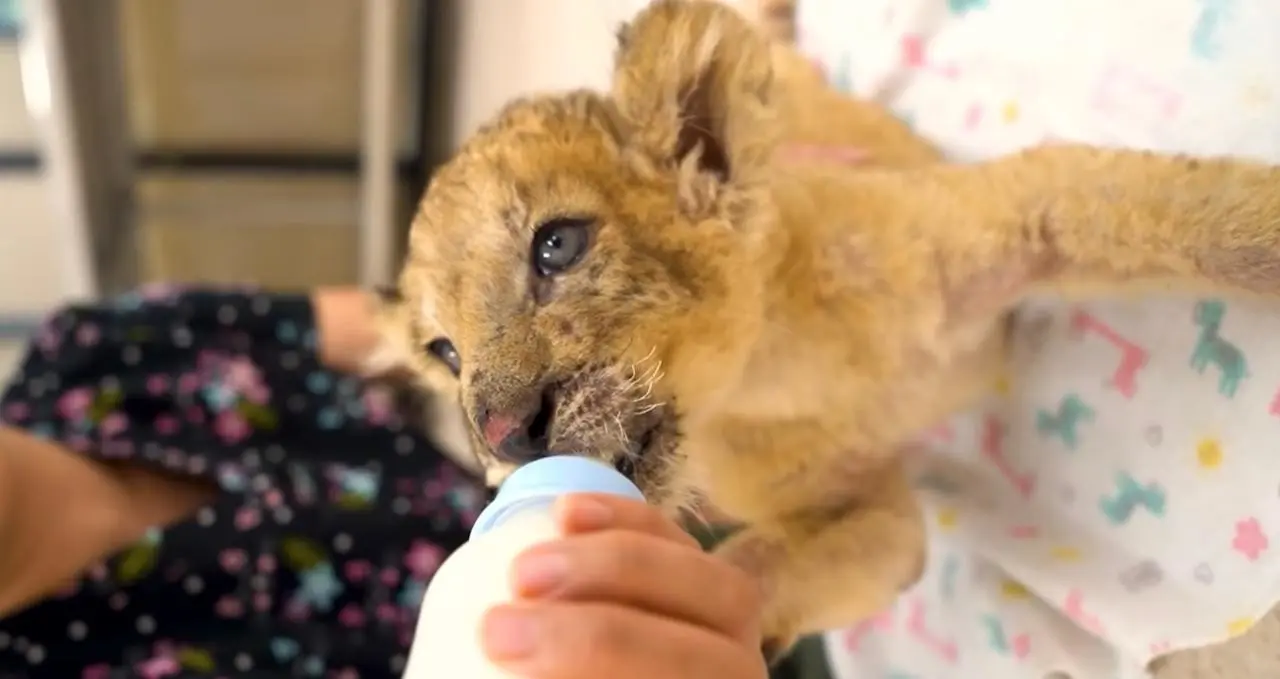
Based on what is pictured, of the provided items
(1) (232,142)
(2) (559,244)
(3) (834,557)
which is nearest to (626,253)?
(2) (559,244)

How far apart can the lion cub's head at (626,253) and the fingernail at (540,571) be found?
0.12 metres

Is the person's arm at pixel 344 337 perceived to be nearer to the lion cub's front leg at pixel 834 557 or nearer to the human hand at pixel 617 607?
the lion cub's front leg at pixel 834 557

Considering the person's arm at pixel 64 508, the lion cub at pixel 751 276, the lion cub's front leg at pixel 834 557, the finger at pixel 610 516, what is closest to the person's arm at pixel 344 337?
the person's arm at pixel 64 508

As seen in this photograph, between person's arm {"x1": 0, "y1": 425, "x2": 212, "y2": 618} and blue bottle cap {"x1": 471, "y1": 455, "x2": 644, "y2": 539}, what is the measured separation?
2.66ft

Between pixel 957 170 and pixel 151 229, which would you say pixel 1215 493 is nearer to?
pixel 957 170

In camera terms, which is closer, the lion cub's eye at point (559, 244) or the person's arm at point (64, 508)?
the lion cub's eye at point (559, 244)

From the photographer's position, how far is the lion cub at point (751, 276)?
23.9 inches

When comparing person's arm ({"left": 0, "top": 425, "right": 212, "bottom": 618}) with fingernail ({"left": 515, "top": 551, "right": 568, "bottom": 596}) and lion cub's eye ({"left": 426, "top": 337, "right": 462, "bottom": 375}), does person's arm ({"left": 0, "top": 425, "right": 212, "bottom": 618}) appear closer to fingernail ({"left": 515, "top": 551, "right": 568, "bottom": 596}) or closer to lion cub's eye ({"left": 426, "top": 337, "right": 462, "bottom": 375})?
lion cub's eye ({"left": 426, "top": 337, "right": 462, "bottom": 375})

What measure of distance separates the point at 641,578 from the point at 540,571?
5cm

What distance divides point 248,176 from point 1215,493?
207cm

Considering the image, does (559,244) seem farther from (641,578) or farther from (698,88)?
(641,578)

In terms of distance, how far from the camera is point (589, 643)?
0.46m

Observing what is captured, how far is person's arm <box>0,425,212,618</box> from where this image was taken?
3.72 feet

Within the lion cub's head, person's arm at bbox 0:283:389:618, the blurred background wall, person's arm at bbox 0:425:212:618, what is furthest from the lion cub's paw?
the blurred background wall
